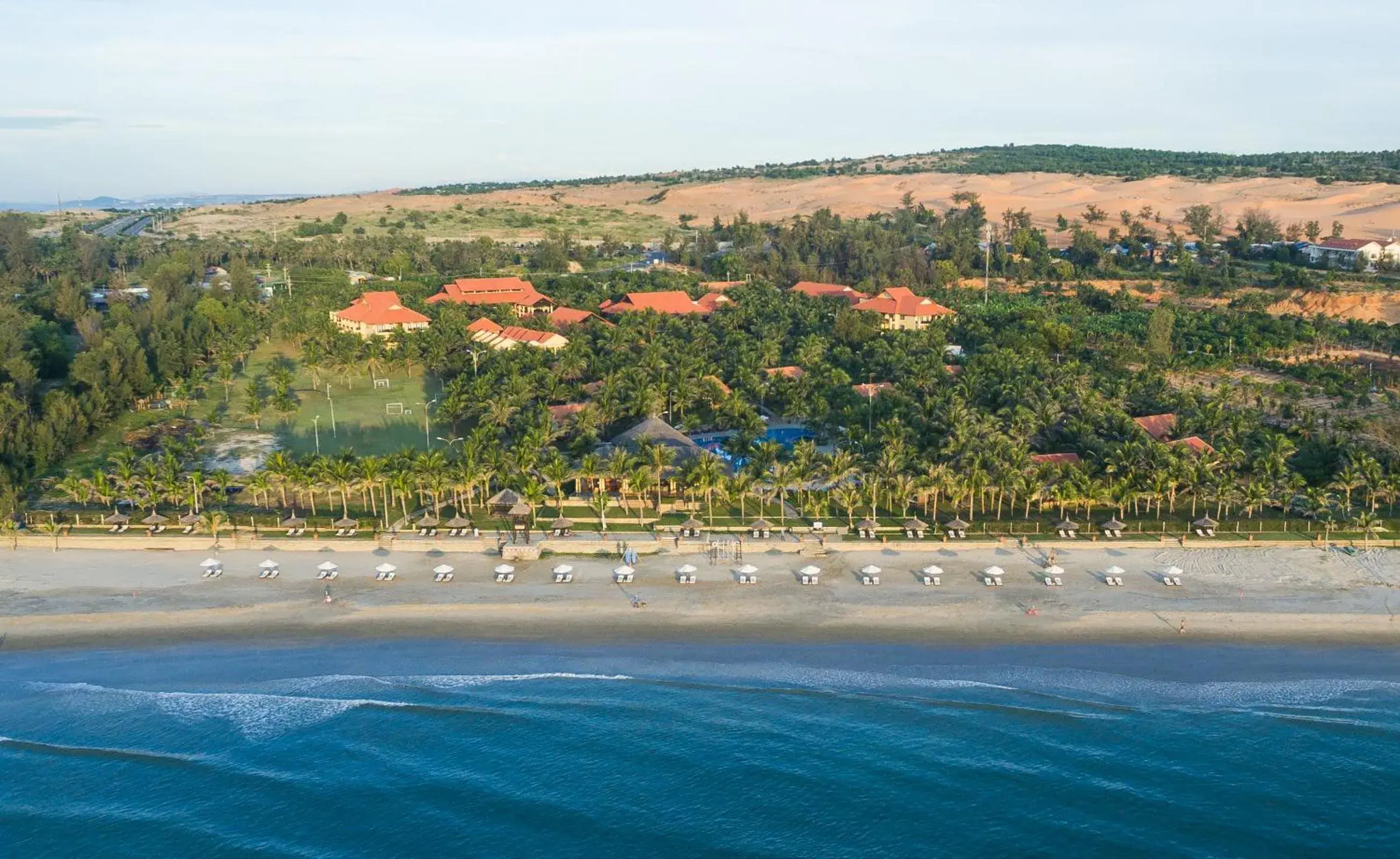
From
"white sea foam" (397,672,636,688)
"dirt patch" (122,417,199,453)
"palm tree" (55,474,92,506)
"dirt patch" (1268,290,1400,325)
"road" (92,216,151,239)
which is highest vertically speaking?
"road" (92,216,151,239)

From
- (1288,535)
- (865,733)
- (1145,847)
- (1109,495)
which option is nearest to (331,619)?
(865,733)

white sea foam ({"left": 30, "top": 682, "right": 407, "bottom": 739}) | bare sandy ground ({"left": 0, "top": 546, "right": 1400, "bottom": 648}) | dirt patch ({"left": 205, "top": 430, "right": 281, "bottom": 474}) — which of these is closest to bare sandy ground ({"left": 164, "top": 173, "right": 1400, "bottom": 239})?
bare sandy ground ({"left": 0, "top": 546, "right": 1400, "bottom": 648})

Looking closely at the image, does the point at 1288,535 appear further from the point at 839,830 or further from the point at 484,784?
the point at 484,784

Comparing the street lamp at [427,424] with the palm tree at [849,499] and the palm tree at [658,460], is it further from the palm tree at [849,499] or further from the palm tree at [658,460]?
the palm tree at [849,499]

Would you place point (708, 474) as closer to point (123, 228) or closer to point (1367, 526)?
point (1367, 526)

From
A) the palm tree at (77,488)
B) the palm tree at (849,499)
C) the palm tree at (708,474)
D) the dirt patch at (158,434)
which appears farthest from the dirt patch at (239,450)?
the palm tree at (849,499)

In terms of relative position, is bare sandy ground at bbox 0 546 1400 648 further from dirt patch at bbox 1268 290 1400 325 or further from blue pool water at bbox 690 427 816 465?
dirt patch at bbox 1268 290 1400 325
